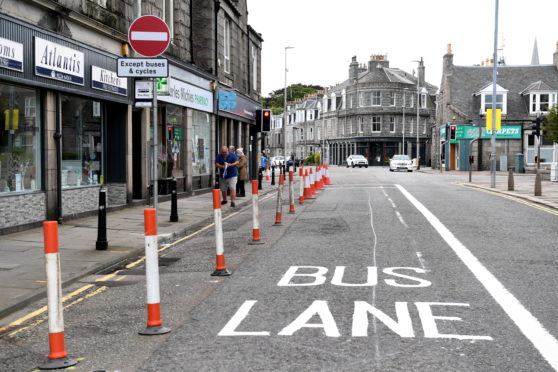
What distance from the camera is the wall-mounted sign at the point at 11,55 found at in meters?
11.3

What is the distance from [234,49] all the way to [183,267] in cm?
2308

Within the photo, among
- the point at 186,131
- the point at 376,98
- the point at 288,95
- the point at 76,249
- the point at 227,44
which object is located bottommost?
the point at 76,249

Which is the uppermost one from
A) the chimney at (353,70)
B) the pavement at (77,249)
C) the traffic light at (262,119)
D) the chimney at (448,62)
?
the chimney at (353,70)

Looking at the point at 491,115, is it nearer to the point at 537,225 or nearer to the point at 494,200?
the point at 494,200

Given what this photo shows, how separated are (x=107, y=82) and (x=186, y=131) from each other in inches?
261

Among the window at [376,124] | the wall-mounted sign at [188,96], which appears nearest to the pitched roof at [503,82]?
the window at [376,124]

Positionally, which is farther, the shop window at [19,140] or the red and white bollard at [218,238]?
the shop window at [19,140]

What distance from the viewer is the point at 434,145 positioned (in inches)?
2601

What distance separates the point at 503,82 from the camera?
57531mm

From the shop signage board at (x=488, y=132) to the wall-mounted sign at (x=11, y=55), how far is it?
47.3 m

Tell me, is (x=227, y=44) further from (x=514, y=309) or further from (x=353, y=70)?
(x=353, y=70)

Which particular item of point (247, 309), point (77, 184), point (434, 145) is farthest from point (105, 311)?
point (434, 145)

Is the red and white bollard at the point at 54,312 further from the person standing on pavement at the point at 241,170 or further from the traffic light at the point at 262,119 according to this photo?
the traffic light at the point at 262,119

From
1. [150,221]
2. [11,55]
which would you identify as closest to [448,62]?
[11,55]
